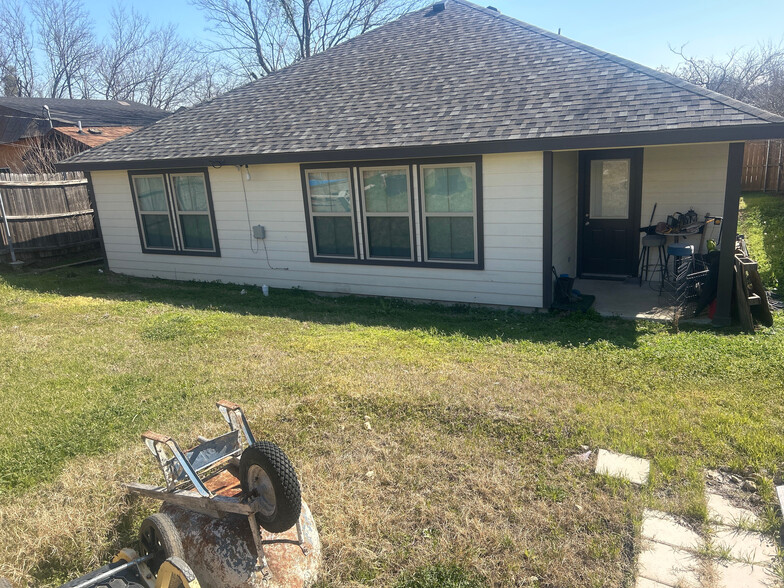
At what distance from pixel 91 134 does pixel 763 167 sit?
76.2ft

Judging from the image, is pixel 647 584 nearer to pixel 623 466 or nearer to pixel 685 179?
pixel 623 466

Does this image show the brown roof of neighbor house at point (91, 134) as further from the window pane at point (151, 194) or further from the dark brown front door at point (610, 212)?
the dark brown front door at point (610, 212)

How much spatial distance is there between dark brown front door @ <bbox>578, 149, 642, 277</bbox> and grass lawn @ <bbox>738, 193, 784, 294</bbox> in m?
2.06

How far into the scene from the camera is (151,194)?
1111 cm

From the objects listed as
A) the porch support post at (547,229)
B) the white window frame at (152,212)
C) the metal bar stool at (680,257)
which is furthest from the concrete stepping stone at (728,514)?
the white window frame at (152,212)

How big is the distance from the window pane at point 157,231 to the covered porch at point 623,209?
732 centimetres

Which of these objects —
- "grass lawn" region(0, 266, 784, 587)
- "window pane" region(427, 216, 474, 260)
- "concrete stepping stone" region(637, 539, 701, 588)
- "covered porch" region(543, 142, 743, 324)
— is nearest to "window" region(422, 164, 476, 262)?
"window pane" region(427, 216, 474, 260)

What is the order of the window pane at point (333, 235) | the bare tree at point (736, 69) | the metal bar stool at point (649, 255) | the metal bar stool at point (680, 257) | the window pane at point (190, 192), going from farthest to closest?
1. the bare tree at point (736, 69)
2. the window pane at point (190, 192)
3. the window pane at point (333, 235)
4. the metal bar stool at point (649, 255)
5. the metal bar stool at point (680, 257)

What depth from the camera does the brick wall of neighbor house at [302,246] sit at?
7.96m

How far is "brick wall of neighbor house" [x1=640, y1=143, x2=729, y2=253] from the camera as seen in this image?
29.1 feet

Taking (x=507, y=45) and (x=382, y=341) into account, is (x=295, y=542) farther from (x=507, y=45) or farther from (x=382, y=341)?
(x=507, y=45)

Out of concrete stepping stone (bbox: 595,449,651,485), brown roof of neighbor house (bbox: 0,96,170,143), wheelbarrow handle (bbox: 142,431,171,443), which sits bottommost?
concrete stepping stone (bbox: 595,449,651,485)

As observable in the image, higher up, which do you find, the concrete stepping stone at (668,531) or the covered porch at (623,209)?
the covered porch at (623,209)

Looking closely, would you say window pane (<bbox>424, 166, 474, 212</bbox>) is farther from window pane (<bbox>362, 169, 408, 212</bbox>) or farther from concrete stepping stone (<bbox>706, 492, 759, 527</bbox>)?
concrete stepping stone (<bbox>706, 492, 759, 527</bbox>)
